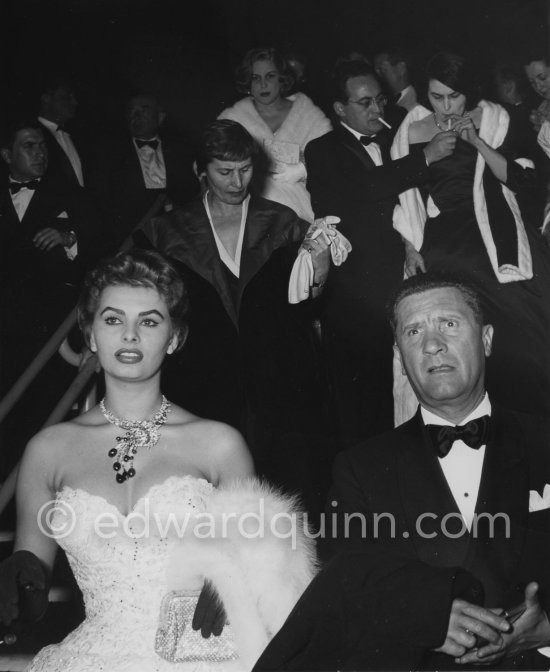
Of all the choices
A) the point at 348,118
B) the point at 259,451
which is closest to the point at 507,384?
the point at 259,451

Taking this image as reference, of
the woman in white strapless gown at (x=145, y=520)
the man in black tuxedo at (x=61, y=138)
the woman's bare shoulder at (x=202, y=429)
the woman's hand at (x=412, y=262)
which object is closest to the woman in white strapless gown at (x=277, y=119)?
the woman's hand at (x=412, y=262)

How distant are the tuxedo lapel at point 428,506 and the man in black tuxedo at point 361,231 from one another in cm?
38

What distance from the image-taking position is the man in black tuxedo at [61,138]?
10.1 ft

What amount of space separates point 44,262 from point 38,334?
0.24 meters

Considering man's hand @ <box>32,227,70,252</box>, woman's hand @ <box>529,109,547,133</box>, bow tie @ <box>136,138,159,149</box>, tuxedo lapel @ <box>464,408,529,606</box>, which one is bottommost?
tuxedo lapel @ <box>464,408,529,606</box>

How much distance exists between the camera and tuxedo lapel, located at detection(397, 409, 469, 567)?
2.41 meters

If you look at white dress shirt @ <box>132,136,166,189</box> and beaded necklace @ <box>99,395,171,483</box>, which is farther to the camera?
white dress shirt @ <box>132,136,166,189</box>

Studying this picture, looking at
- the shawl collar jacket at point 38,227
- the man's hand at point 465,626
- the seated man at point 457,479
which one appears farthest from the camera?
the shawl collar jacket at point 38,227

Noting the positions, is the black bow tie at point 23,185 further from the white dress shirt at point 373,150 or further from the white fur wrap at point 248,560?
the white fur wrap at point 248,560

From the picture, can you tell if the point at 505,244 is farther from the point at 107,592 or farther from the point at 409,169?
the point at 107,592

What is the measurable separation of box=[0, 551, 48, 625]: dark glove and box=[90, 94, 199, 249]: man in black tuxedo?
1126 mm

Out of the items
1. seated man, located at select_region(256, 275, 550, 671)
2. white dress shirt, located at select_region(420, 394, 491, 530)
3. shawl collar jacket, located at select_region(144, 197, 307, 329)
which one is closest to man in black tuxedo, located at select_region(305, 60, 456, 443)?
shawl collar jacket, located at select_region(144, 197, 307, 329)

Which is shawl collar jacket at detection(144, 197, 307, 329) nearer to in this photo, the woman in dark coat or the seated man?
the woman in dark coat

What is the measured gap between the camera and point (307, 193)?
3039 mm
